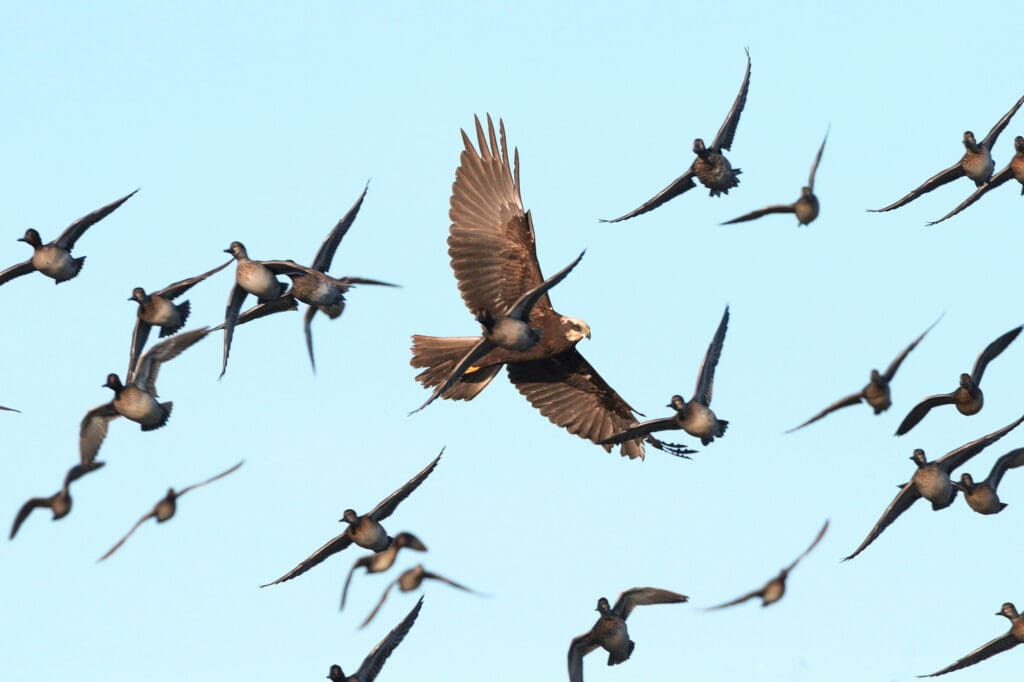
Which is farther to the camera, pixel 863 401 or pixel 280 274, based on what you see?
pixel 280 274

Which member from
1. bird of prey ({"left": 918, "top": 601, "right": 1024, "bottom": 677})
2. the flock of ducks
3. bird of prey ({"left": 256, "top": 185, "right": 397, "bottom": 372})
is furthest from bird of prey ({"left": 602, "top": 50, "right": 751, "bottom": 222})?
bird of prey ({"left": 918, "top": 601, "right": 1024, "bottom": 677})

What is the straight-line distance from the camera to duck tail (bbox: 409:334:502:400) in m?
31.7

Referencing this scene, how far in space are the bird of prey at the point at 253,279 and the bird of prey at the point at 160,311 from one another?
1.86 ft

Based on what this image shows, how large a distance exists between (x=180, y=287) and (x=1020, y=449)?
12346 millimetres

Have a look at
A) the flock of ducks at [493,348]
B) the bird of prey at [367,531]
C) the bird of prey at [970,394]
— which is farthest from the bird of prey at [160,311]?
the bird of prey at [970,394]

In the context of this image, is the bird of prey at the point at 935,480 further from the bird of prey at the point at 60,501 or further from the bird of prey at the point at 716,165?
the bird of prey at the point at 60,501

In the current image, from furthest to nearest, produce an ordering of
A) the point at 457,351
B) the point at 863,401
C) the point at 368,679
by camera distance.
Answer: the point at 457,351, the point at 368,679, the point at 863,401

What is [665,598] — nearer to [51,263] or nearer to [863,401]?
[863,401]

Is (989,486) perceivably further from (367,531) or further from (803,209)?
(367,531)

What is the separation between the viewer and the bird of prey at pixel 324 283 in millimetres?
27703

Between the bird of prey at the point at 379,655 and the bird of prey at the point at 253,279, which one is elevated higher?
the bird of prey at the point at 253,279

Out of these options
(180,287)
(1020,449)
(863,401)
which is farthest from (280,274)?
(1020,449)

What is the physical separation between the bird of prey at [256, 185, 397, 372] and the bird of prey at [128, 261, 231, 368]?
1.42m

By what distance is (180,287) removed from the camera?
93.9 ft
